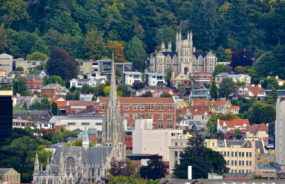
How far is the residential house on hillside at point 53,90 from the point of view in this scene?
16910 centimetres

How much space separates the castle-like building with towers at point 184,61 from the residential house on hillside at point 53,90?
22967mm

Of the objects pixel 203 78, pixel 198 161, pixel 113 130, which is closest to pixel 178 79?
pixel 203 78

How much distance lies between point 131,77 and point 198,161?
73991 mm

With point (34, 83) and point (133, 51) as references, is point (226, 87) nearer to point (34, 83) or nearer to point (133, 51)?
point (133, 51)

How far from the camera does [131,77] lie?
179 metres

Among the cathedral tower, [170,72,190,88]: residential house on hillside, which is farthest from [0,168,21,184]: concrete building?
[170,72,190,88]: residential house on hillside

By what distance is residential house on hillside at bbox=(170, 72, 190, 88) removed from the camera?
181 m

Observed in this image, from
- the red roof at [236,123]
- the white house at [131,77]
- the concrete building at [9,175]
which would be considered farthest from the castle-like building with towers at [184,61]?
the concrete building at [9,175]

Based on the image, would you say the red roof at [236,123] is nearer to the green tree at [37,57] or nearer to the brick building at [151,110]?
the brick building at [151,110]

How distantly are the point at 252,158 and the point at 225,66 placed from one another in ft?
234

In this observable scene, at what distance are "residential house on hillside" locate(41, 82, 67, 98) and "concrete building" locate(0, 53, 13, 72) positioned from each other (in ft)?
51.4

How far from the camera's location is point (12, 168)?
108 metres

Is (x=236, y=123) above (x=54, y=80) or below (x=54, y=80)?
below

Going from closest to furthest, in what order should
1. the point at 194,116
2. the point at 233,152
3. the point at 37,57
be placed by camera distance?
1. the point at 233,152
2. the point at 194,116
3. the point at 37,57
